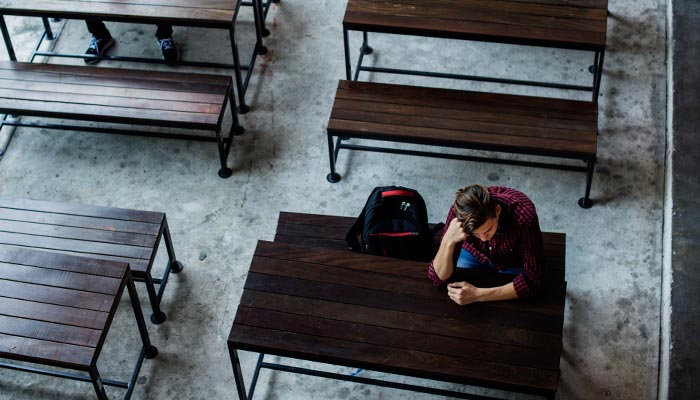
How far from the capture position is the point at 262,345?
3.82m

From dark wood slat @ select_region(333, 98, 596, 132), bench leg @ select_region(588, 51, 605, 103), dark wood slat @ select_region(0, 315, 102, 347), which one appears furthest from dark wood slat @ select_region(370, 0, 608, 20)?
dark wood slat @ select_region(0, 315, 102, 347)

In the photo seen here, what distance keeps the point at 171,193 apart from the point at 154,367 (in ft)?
3.89

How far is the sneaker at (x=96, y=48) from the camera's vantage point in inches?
241

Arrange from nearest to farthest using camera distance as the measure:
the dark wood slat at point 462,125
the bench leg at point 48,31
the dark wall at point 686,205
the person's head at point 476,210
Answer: the person's head at point 476,210, the dark wall at point 686,205, the dark wood slat at point 462,125, the bench leg at point 48,31

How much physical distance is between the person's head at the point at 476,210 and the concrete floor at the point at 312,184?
46.5 inches

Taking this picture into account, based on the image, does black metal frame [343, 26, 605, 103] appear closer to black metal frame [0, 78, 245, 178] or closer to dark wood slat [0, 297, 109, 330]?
black metal frame [0, 78, 245, 178]

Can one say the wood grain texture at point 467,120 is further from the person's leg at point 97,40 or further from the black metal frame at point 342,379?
the person's leg at point 97,40

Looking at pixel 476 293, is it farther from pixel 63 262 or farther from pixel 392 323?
pixel 63 262

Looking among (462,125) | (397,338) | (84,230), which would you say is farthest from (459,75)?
(84,230)

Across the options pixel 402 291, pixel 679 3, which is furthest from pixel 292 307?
pixel 679 3

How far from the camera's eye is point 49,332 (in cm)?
402

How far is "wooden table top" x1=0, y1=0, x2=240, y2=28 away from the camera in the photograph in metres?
5.26

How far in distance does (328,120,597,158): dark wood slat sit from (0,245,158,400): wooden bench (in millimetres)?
1524

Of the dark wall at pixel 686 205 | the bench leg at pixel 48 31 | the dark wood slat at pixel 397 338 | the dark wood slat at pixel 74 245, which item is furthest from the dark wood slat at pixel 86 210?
the dark wall at pixel 686 205
